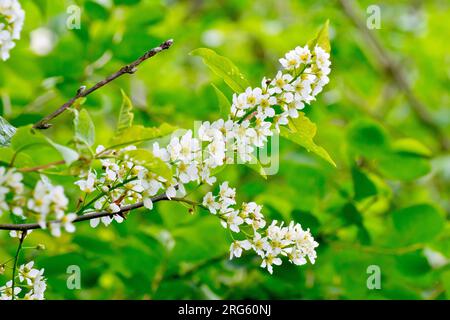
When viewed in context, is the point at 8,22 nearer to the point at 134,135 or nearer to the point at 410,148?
the point at 134,135

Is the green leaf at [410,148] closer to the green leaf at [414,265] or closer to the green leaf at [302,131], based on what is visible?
the green leaf at [414,265]

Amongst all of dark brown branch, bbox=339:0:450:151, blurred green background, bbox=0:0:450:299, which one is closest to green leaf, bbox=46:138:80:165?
blurred green background, bbox=0:0:450:299

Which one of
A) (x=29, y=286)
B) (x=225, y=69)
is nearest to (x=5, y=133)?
(x=29, y=286)

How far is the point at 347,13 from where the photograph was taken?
2471mm

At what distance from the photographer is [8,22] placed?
2.74 feet

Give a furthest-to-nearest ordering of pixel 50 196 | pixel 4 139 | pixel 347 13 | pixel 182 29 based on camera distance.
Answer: pixel 347 13 < pixel 182 29 < pixel 4 139 < pixel 50 196

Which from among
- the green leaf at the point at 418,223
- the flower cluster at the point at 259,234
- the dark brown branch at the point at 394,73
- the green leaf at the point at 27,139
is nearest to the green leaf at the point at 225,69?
the flower cluster at the point at 259,234

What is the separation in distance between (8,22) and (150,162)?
27cm

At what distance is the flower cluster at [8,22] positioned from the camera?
0.83 m
